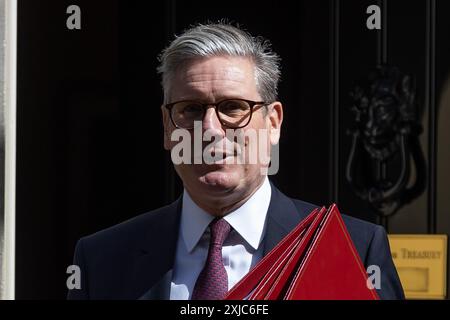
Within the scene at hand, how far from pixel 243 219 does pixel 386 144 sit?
0.76m

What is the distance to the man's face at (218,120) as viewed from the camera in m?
3.41

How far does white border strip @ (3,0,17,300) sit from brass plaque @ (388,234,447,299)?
1641mm

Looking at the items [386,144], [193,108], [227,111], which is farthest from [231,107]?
[386,144]

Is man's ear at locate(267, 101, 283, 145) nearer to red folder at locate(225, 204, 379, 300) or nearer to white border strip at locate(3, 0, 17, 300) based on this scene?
red folder at locate(225, 204, 379, 300)

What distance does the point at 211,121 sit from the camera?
3438mm

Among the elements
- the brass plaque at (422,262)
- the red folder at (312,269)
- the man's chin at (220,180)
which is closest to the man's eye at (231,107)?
the man's chin at (220,180)

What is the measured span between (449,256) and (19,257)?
1.86 meters

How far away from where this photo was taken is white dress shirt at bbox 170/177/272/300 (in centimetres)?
351

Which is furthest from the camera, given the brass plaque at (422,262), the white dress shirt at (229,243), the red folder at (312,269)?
the brass plaque at (422,262)

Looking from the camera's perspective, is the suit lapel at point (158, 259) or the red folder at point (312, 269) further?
the suit lapel at point (158, 259)

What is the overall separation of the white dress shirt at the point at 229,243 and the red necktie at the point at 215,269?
0.03 metres

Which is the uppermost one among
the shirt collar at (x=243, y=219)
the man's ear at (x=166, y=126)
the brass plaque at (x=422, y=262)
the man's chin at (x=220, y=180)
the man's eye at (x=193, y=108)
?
the man's eye at (x=193, y=108)

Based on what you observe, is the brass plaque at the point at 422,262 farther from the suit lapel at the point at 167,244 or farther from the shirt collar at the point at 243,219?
the shirt collar at the point at 243,219
